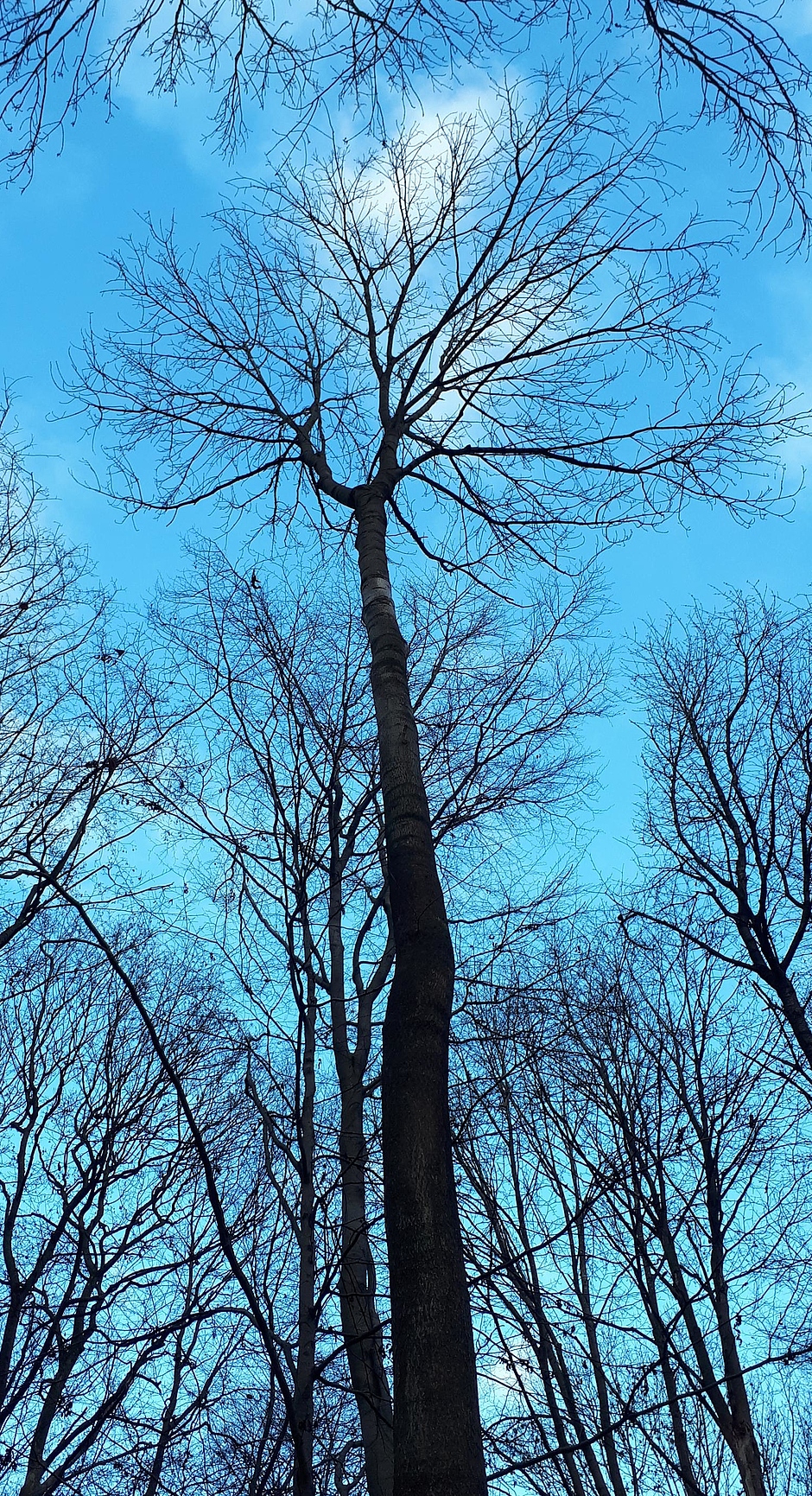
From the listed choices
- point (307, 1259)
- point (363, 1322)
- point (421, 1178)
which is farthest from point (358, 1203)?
point (421, 1178)

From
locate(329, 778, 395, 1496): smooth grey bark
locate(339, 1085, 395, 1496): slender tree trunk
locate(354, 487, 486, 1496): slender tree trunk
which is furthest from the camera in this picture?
locate(339, 1085, 395, 1496): slender tree trunk

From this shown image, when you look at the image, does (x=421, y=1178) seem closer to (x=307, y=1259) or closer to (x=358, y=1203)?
(x=307, y=1259)

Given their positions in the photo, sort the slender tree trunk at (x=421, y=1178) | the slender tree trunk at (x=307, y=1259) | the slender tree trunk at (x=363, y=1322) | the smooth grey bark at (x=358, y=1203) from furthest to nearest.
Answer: the slender tree trunk at (x=363, y=1322) < the smooth grey bark at (x=358, y=1203) < the slender tree trunk at (x=307, y=1259) < the slender tree trunk at (x=421, y=1178)

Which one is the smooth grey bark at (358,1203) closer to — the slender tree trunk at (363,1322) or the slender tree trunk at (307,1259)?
the slender tree trunk at (363,1322)

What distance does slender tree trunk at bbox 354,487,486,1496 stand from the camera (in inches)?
86.2

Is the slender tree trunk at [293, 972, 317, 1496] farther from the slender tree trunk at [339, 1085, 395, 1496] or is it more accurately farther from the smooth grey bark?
the slender tree trunk at [339, 1085, 395, 1496]

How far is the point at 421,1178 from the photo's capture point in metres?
2.59

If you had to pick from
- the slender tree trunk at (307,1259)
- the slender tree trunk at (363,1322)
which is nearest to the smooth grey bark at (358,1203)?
the slender tree trunk at (363,1322)

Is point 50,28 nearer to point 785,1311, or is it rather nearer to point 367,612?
point 367,612

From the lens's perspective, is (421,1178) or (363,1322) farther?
(363,1322)

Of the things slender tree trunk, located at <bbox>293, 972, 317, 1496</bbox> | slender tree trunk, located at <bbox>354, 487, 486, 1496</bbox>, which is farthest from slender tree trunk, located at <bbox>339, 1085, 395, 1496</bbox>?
slender tree trunk, located at <bbox>354, 487, 486, 1496</bbox>

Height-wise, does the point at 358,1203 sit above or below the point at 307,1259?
above

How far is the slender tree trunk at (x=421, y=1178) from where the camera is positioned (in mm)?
2189

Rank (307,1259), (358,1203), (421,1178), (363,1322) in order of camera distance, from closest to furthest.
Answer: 1. (421,1178)
2. (307,1259)
3. (363,1322)
4. (358,1203)
